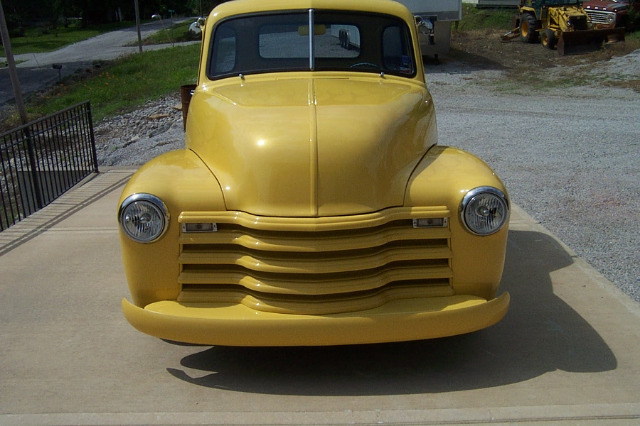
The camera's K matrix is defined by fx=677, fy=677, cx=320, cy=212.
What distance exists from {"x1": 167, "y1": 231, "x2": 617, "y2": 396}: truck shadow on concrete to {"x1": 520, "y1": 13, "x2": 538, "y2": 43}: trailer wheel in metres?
20.7

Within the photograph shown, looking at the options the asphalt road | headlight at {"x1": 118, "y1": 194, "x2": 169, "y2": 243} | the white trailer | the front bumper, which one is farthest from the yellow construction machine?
headlight at {"x1": 118, "y1": 194, "x2": 169, "y2": 243}

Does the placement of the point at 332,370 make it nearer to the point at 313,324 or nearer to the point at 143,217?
the point at 313,324

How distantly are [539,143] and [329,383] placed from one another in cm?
722

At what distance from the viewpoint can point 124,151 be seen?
36.1ft

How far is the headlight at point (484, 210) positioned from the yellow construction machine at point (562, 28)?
18.7m

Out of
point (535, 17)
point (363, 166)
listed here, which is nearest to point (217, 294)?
point (363, 166)

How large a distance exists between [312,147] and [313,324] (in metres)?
0.91

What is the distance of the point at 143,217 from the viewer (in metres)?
3.52

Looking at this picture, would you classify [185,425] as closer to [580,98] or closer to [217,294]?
[217,294]

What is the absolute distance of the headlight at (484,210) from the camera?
11.5 feet

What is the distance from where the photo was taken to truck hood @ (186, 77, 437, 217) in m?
3.46

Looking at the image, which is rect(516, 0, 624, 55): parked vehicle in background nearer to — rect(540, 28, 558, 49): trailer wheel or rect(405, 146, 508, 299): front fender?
rect(540, 28, 558, 49): trailer wheel

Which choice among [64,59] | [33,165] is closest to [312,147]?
[33,165]

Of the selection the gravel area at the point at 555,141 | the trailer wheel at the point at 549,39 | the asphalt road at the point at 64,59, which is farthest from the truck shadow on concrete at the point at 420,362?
the trailer wheel at the point at 549,39
